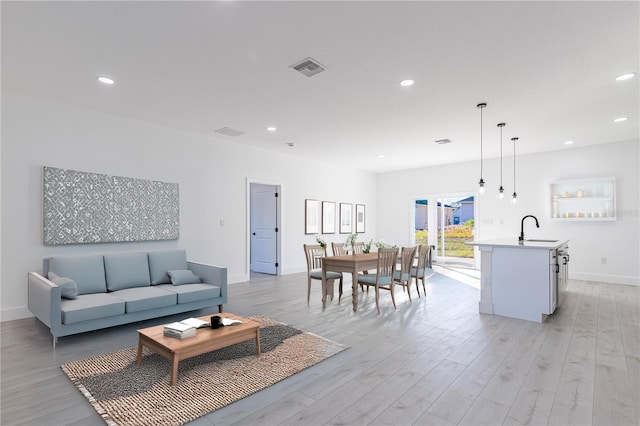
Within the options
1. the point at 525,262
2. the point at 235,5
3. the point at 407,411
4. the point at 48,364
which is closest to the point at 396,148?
the point at 525,262

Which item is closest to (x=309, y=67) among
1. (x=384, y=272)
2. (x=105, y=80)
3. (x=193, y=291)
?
(x=105, y=80)

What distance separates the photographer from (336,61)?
3195mm

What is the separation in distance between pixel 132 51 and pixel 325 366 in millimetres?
3262

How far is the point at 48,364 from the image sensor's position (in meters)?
2.77

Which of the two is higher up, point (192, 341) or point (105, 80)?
point (105, 80)

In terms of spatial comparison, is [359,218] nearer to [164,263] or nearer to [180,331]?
[164,263]

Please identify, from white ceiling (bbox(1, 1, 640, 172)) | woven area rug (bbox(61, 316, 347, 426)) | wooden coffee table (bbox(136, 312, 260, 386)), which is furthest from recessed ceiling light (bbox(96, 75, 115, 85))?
woven area rug (bbox(61, 316, 347, 426))

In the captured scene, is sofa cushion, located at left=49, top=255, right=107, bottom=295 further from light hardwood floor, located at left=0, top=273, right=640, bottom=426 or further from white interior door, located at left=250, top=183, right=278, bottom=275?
white interior door, located at left=250, top=183, right=278, bottom=275

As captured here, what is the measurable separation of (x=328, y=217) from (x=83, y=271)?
5.53 metres

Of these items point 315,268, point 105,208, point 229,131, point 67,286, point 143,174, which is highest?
point 229,131

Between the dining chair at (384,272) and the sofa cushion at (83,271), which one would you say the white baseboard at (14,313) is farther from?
the dining chair at (384,272)

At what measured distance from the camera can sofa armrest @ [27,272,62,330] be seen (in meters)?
3.10

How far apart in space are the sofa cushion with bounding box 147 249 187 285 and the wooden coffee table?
6.13 feet

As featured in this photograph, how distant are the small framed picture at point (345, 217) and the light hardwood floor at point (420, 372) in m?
4.56
